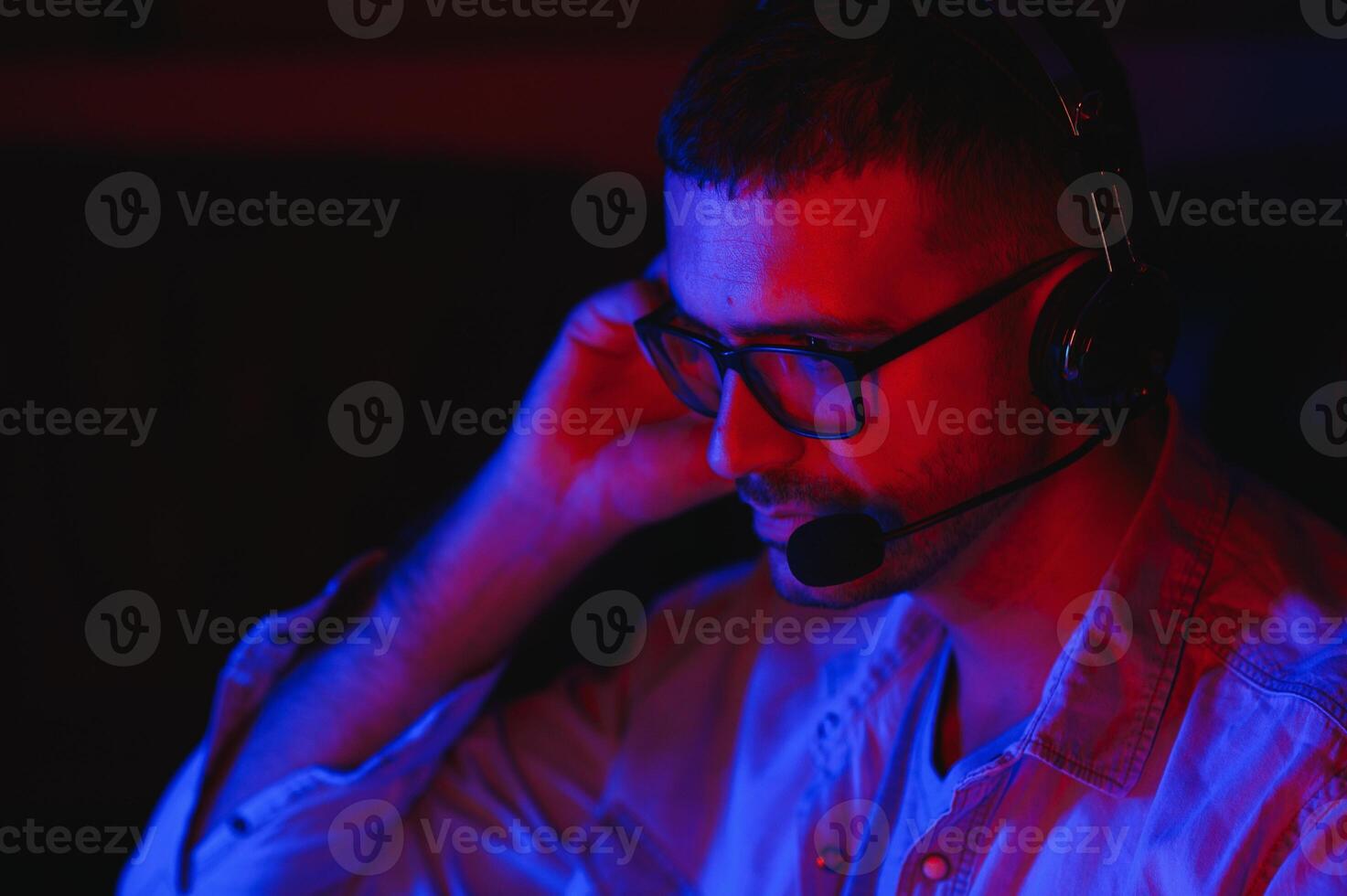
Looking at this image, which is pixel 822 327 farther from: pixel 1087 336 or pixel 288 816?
pixel 288 816

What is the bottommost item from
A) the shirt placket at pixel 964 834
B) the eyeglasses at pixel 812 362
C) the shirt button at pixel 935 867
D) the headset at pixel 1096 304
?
the shirt button at pixel 935 867

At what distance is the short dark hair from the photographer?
36.8 inches

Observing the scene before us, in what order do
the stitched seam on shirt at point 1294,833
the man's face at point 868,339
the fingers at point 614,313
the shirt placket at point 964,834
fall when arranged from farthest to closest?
the fingers at point 614,313 < the shirt placket at point 964,834 < the man's face at point 868,339 < the stitched seam on shirt at point 1294,833

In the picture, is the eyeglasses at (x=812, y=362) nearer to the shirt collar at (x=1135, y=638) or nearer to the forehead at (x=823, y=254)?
the forehead at (x=823, y=254)

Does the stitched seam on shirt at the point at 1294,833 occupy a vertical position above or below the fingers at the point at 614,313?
below

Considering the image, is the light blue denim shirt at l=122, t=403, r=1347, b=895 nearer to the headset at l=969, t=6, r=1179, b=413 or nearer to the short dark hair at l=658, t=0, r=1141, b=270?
the headset at l=969, t=6, r=1179, b=413

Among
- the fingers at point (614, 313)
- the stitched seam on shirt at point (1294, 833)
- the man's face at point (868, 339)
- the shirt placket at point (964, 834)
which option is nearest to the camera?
the stitched seam on shirt at point (1294, 833)

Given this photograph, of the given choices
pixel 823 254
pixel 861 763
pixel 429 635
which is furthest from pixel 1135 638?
pixel 429 635

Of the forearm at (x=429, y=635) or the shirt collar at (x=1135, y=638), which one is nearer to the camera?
the shirt collar at (x=1135, y=638)

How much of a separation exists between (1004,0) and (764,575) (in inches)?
29.7

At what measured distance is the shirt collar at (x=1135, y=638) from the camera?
1002mm

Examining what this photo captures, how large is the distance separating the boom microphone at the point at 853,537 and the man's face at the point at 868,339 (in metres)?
0.02

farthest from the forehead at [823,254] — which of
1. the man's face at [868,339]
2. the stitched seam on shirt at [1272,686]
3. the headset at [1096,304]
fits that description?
the stitched seam on shirt at [1272,686]

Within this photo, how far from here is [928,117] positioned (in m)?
0.94
